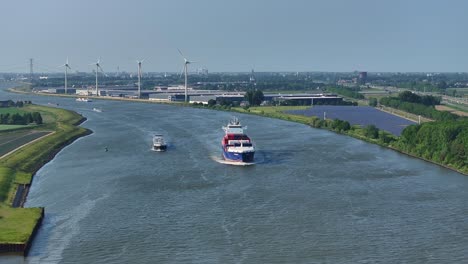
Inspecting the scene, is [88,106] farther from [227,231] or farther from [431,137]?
[227,231]

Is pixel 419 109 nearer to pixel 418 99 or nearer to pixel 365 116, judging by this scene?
pixel 365 116

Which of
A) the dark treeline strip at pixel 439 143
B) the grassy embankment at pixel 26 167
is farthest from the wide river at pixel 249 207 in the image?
the dark treeline strip at pixel 439 143

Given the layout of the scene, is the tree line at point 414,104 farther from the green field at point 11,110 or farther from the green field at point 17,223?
the green field at point 17,223

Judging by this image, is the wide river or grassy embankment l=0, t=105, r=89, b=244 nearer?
the wide river

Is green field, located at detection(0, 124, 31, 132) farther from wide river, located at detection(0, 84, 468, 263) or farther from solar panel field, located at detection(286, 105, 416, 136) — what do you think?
solar panel field, located at detection(286, 105, 416, 136)

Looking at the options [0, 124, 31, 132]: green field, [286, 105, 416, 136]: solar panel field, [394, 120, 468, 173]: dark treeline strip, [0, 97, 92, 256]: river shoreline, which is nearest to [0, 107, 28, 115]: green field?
[0, 97, 92, 256]: river shoreline

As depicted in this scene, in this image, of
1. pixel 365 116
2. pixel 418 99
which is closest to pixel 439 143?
pixel 365 116
